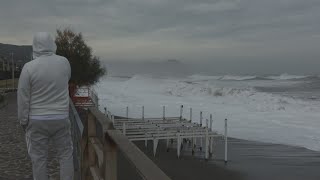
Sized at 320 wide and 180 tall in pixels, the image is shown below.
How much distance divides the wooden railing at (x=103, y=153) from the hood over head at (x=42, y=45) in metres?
0.77

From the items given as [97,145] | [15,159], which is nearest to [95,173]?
[97,145]

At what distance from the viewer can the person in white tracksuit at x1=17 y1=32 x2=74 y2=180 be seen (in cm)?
473

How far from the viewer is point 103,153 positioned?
161 inches

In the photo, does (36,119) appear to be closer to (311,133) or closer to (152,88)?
(311,133)

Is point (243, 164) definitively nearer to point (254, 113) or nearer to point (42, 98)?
point (42, 98)

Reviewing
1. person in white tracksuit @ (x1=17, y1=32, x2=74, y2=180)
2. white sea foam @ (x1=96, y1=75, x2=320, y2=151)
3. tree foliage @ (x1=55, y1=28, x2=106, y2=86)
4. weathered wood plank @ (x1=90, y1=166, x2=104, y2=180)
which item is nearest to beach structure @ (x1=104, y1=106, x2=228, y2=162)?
white sea foam @ (x1=96, y1=75, x2=320, y2=151)

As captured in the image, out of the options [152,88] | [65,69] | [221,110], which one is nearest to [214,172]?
[65,69]

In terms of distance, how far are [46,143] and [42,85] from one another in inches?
23.1

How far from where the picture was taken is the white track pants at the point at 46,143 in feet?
15.8

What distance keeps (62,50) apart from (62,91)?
3777cm

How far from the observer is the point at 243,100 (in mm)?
43344

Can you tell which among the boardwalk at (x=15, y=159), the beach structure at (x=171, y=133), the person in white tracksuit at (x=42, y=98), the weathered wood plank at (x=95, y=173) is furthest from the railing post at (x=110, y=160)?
the beach structure at (x=171, y=133)

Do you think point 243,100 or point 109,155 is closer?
point 109,155

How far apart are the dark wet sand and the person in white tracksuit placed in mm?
7538
